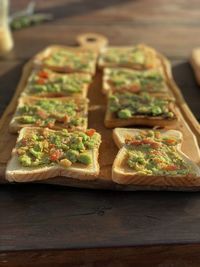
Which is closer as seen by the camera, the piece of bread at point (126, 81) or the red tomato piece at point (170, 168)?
the red tomato piece at point (170, 168)

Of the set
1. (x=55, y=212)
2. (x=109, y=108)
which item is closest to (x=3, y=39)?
(x=109, y=108)

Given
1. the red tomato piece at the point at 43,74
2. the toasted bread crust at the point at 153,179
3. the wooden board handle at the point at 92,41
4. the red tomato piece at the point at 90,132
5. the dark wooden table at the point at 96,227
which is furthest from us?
the wooden board handle at the point at 92,41

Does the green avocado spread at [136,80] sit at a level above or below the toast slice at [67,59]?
below

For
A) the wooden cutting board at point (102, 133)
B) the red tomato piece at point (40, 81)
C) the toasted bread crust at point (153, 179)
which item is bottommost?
the wooden cutting board at point (102, 133)

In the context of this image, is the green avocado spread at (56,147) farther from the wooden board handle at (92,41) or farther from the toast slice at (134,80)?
the wooden board handle at (92,41)

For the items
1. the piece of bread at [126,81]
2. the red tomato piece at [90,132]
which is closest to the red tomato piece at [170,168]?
the red tomato piece at [90,132]

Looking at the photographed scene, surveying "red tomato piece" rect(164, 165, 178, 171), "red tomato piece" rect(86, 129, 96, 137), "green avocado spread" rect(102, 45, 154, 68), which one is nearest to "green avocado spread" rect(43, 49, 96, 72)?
"green avocado spread" rect(102, 45, 154, 68)

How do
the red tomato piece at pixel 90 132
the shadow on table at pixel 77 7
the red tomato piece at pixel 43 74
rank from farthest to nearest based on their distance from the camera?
the shadow on table at pixel 77 7, the red tomato piece at pixel 43 74, the red tomato piece at pixel 90 132

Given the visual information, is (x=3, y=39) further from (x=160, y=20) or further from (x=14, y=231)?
(x=14, y=231)

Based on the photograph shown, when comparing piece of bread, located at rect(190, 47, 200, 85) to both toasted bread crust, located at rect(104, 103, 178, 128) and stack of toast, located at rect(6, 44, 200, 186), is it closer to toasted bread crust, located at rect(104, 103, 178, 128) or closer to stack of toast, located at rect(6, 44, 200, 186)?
stack of toast, located at rect(6, 44, 200, 186)
